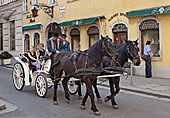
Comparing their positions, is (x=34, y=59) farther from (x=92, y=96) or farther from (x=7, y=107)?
(x=92, y=96)

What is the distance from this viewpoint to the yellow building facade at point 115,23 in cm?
1191

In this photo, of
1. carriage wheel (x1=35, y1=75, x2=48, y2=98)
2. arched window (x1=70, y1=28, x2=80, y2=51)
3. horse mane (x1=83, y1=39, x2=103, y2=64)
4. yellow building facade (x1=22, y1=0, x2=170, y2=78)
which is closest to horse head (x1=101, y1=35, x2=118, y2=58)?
horse mane (x1=83, y1=39, x2=103, y2=64)

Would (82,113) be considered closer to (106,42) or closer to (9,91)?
(106,42)

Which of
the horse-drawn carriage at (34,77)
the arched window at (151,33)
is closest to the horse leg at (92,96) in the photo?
the horse-drawn carriage at (34,77)

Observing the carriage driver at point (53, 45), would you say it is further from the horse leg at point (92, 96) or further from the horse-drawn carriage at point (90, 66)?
the horse leg at point (92, 96)

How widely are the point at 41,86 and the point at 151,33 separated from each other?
771 cm

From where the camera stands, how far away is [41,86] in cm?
761

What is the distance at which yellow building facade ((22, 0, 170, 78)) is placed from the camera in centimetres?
1191

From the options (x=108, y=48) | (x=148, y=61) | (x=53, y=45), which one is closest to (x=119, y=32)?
(x=148, y=61)

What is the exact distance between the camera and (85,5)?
16141 millimetres

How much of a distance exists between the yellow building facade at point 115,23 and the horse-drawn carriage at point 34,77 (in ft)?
A: 20.1

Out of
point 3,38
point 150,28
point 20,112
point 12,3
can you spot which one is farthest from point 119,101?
point 3,38

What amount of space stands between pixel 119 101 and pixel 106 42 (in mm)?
2480

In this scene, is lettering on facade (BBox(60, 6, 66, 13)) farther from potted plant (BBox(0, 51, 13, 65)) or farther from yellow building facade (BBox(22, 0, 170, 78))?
potted plant (BBox(0, 51, 13, 65))
